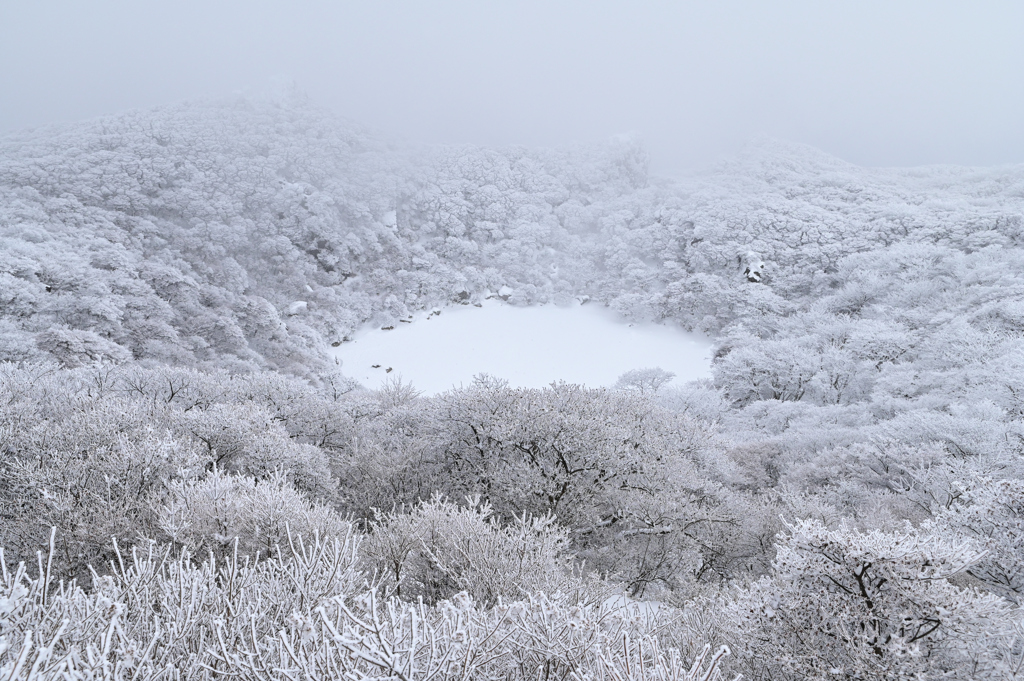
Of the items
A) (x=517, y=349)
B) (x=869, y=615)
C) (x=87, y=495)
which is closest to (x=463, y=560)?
(x=869, y=615)

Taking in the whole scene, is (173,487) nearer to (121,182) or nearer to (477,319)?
(477,319)

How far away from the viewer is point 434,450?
15461 millimetres

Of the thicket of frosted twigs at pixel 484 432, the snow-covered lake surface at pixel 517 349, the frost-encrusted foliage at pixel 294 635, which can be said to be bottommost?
the snow-covered lake surface at pixel 517 349

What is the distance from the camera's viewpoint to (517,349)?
45.8m

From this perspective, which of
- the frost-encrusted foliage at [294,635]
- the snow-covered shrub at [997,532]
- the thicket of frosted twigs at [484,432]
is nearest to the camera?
the frost-encrusted foliage at [294,635]

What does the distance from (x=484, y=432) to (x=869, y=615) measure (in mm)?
10612

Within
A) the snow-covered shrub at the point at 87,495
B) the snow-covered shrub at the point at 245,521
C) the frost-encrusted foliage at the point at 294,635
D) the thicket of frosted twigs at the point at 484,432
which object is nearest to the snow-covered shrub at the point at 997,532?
the thicket of frosted twigs at the point at 484,432

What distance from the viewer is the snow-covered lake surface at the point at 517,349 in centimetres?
4156

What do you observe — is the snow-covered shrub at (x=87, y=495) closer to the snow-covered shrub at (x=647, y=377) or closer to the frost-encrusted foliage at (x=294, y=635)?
the frost-encrusted foliage at (x=294, y=635)

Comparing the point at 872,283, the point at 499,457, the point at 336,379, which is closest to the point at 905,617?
the point at 499,457

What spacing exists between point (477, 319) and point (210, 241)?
29128 millimetres

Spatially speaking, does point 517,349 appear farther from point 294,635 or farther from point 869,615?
point 294,635

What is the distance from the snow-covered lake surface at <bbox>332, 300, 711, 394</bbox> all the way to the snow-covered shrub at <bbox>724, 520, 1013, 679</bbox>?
32402 mm

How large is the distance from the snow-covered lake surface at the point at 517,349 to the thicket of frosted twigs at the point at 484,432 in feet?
10.1
